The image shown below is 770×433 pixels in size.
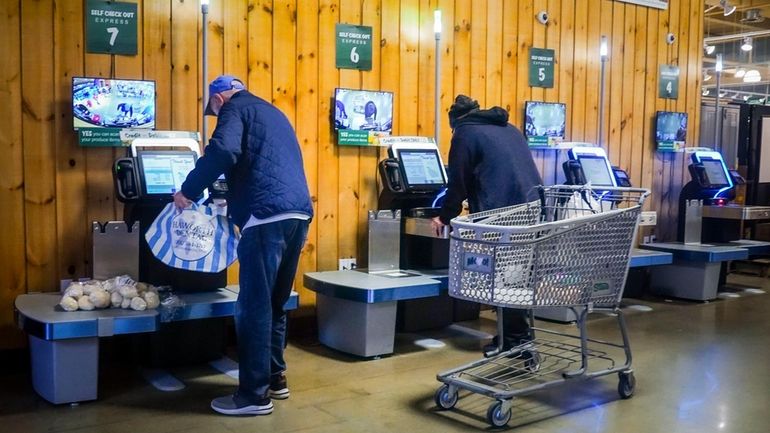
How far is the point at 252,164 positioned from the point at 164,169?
2.79ft

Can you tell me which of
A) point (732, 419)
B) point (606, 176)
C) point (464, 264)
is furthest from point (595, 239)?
point (606, 176)

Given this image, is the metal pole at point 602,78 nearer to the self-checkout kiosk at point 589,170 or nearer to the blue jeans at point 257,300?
the self-checkout kiosk at point 589,170

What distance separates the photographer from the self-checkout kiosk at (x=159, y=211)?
13.8ft

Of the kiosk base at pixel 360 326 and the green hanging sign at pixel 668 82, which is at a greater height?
the green hanging sign at pixel 668 82

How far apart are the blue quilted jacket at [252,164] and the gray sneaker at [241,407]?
88 centimetres

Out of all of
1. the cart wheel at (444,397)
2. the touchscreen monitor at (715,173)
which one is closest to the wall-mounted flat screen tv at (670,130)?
the touchscreen monitor at (715,173)

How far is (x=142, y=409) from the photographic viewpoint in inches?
149

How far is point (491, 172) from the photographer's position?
4.41m

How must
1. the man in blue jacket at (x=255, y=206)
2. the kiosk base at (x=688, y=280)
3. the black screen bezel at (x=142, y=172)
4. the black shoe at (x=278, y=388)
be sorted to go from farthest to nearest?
1. the kiosk base at (x=688, y=280)
2. the black screen bezel at (x=142, y=172)
3. the black shoe at (x=278, y=388)
4. the man in blue jacket at (x=255, y=206)

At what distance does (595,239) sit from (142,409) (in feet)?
7.88

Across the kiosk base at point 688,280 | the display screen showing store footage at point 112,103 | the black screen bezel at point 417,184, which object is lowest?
the kiosk base at point 688,280

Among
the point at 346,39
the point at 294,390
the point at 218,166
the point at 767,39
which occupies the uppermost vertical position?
the point at 767,39

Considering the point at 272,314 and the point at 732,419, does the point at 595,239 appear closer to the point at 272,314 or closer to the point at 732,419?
the point at 732,419

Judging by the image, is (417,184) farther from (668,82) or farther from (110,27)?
(668,82)
